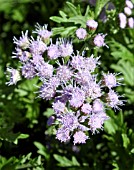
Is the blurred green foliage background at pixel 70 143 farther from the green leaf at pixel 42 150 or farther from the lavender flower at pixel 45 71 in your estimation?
the lavender flower at pixel 45 71

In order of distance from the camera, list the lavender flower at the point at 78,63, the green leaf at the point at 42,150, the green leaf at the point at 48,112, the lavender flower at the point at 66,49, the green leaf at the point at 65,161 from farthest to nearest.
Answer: the green leaf at the point at 48,112 < the green leaf at the point at 42,150 < the green leaf at the point at 65,161 < the lavender flower at the point at 66,49 < the lavender flower at the point at 78,63

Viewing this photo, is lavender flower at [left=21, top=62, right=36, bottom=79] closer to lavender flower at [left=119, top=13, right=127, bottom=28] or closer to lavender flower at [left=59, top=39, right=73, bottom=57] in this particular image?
lavender flower at [left=59, top=39, right=73, bottom=57]

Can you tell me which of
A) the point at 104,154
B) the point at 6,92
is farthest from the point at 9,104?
the point at 104,154

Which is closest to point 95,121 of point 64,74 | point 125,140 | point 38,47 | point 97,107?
point 97,107

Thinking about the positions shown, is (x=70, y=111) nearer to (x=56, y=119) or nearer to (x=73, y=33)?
(x=56, y=119)

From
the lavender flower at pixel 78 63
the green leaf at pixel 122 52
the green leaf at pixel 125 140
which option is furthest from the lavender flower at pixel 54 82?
the green leaf at pixel 122 52

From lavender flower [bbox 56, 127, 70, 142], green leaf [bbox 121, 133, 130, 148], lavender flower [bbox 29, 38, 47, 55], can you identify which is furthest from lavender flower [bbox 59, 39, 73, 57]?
green leaf [bbox 121, 133, 130, 148]
